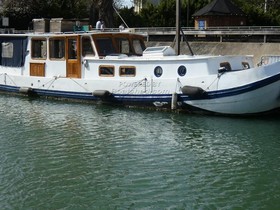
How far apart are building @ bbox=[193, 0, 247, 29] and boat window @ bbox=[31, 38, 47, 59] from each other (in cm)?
1999

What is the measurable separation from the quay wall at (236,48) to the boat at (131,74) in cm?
479

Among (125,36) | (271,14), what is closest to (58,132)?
(125,36)

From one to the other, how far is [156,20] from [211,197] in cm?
3535

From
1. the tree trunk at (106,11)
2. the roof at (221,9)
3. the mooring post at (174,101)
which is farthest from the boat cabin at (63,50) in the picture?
the roof at (221,9)

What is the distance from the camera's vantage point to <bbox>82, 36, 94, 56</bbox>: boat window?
790 inches

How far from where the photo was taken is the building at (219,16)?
3941 centimetres

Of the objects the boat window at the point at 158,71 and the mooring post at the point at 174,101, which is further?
the boat window at the point at 158,71

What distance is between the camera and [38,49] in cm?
2202

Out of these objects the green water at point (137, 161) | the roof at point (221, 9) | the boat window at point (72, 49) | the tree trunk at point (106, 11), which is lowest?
the green water at point (137, 161)

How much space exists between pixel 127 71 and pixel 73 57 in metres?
2.84

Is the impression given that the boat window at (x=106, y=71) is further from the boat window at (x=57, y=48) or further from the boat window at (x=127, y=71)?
the boat window at (x=57, y=48)

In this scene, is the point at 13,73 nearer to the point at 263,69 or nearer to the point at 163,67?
the point at 163,67

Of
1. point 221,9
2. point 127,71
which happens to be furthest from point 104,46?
point 221,9

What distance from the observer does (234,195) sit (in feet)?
32.6
